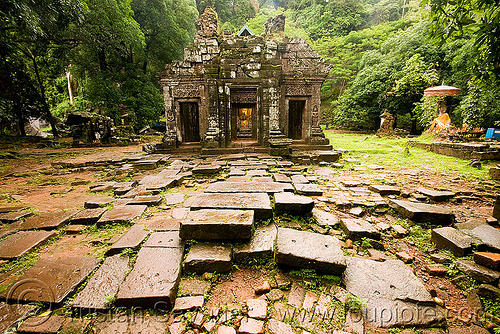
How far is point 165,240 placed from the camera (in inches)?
83.5

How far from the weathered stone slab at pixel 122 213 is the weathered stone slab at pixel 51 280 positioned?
2.45 feet

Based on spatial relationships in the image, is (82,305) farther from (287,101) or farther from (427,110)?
(427,110)

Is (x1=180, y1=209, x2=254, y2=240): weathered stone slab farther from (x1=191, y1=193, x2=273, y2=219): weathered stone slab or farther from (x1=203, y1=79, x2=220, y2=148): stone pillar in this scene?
(x1=203, y1=79, x2=220, y2=148): stone pillar

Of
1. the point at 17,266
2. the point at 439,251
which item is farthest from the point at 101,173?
the point at 439,251

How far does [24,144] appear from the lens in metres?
11.3

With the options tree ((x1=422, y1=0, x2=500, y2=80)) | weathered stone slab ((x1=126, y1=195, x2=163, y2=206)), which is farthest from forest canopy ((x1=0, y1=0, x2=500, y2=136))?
weathered stone slab ((x1=126, y1=195, x2=163, y2=206))

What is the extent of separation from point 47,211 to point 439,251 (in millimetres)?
5328

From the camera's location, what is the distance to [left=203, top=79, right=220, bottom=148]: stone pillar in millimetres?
7621

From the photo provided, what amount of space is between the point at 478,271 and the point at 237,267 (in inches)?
83.2

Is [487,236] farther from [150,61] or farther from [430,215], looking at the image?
[150,61]

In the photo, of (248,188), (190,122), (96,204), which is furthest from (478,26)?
(190,122)

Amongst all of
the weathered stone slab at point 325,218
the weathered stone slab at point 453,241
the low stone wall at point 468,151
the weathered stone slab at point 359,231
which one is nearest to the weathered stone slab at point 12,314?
the weathered stone slab at point 325,218

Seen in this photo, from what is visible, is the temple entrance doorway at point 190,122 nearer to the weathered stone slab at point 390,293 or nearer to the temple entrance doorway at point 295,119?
the temple entrance doorway at point 295,119

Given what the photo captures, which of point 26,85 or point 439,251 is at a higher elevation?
point 26,85
